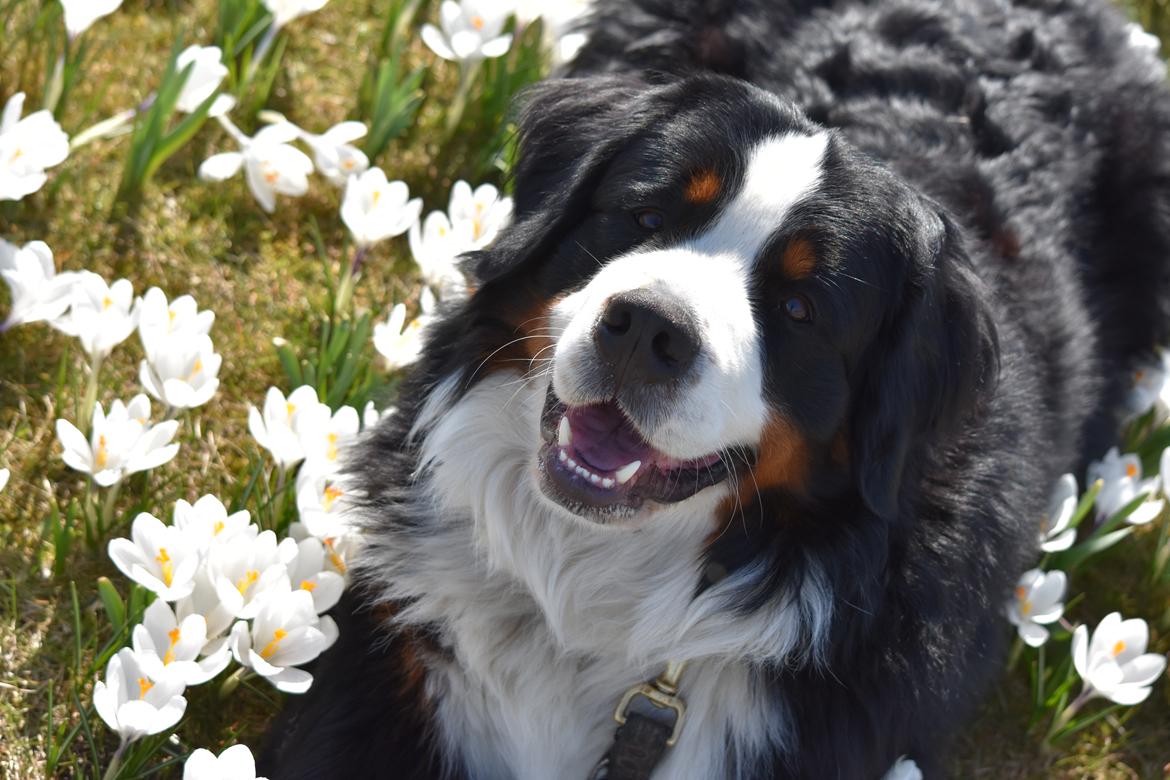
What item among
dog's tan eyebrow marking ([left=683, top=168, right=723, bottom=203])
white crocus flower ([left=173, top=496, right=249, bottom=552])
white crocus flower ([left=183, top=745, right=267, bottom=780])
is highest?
dog's tan eyebrow marking ([left=683, top=168, right=723, bottom=203])

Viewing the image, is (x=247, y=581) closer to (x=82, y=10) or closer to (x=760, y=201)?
(x=760, y=201)

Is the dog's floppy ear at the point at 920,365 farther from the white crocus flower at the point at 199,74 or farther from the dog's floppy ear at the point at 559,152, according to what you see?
the white crocus flower at the point at 199,74

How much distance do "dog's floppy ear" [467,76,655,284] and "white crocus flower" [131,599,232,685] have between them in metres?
0.87

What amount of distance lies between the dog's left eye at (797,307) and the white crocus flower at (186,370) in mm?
1252

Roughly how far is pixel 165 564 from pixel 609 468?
33.8 inches

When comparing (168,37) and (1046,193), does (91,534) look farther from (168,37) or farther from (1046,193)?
(1046,193)

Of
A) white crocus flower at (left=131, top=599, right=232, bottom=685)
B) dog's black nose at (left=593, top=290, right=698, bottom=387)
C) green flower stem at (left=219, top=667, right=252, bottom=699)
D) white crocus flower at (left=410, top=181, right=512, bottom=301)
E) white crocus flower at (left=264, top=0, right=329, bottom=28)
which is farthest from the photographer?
white crocus flower at (left=264, top=0, right=329, bottom=28)

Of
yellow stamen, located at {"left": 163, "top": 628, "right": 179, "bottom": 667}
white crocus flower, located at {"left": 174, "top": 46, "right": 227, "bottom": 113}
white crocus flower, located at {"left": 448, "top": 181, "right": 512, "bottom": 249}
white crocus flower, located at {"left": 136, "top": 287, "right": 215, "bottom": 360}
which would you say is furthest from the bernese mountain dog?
white crocus flower, located at {"left": 174, "top": 46, "right": 227, "bottom": 113}

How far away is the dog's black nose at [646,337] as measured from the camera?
7.63 feet

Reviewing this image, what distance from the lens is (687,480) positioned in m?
2.52

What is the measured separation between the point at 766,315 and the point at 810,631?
0.61 meters

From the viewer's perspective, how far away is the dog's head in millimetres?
2393

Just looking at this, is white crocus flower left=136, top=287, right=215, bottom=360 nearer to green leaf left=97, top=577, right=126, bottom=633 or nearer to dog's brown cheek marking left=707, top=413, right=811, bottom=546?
green leaf left=97, top=577, right=126, bottom=633

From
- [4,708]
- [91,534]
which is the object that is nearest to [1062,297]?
[91,534]
